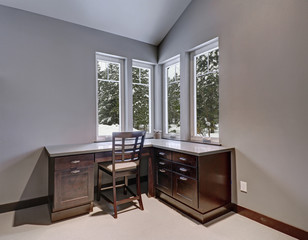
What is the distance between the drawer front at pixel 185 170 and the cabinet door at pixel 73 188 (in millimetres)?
1076

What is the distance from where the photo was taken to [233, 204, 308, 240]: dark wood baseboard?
1797mm

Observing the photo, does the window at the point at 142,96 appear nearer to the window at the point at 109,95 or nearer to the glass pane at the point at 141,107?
the glass pane at the point at 141,107

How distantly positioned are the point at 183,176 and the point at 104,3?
2.65 m

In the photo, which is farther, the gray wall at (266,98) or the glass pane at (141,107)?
the glass pane at (141,107)

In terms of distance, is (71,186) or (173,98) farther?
(173,98)

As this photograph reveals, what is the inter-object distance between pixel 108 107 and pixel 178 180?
5.69ft

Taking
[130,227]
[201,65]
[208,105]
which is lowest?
[130,227]

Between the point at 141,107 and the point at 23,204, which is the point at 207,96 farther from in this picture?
the point at 23,204

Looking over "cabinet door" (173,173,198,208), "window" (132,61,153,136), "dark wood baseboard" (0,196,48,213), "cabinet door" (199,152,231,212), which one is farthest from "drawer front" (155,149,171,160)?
"dark wood baseboard" (0,196,48,213)

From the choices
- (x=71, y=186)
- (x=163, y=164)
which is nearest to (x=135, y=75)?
(x=163, y=164)

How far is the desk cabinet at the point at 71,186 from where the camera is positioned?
7.07ft

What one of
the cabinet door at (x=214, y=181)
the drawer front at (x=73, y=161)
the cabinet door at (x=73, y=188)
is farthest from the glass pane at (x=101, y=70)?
the cabinet door at (x=214, y=181)

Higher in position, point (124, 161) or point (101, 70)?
point (101, 70)

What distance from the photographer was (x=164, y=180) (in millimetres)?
2654
